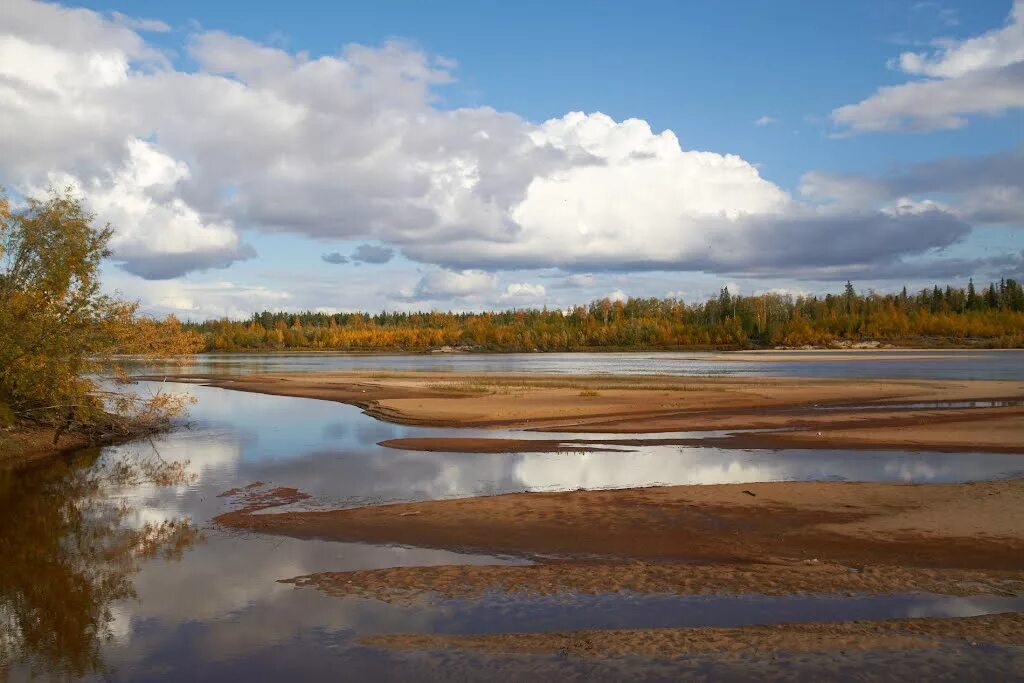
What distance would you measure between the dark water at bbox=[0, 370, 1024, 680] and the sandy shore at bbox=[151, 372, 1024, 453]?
4046 millimetres

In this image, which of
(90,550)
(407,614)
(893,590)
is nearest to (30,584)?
(90,550)

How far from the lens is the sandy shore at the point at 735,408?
30.2 metres

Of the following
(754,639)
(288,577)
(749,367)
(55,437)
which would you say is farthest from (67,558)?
(749,367)

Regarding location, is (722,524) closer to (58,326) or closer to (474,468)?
(474,468)

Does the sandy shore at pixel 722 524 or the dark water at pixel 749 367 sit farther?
the dark water at pixel 749 367

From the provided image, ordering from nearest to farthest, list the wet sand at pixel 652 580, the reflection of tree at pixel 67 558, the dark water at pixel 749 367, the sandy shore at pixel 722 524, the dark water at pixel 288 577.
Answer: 1. the dark water at pixel 288 577
2. the reflection of tree at pixel 67 558
3. the wet sand at pixel 652 580
4. the sandy shore at pixel 722 524
5. the dark water at pixel 749 367

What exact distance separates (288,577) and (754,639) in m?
7.98

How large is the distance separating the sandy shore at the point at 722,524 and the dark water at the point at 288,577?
117 cm

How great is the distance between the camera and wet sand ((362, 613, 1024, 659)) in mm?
9891

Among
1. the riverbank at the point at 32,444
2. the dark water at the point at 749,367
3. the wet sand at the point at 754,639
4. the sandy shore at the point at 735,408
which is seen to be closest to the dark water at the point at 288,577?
the wet sand at the point at 754,639

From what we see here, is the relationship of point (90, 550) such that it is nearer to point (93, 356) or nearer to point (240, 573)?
point (240, 573)

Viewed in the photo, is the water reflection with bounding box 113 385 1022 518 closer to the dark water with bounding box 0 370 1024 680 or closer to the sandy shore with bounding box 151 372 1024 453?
the dark water with bounding box 0 370 1024 680

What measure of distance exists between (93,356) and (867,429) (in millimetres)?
31532

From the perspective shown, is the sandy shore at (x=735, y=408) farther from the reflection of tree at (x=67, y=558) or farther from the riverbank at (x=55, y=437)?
the riverbank at (x=55, y=437)
